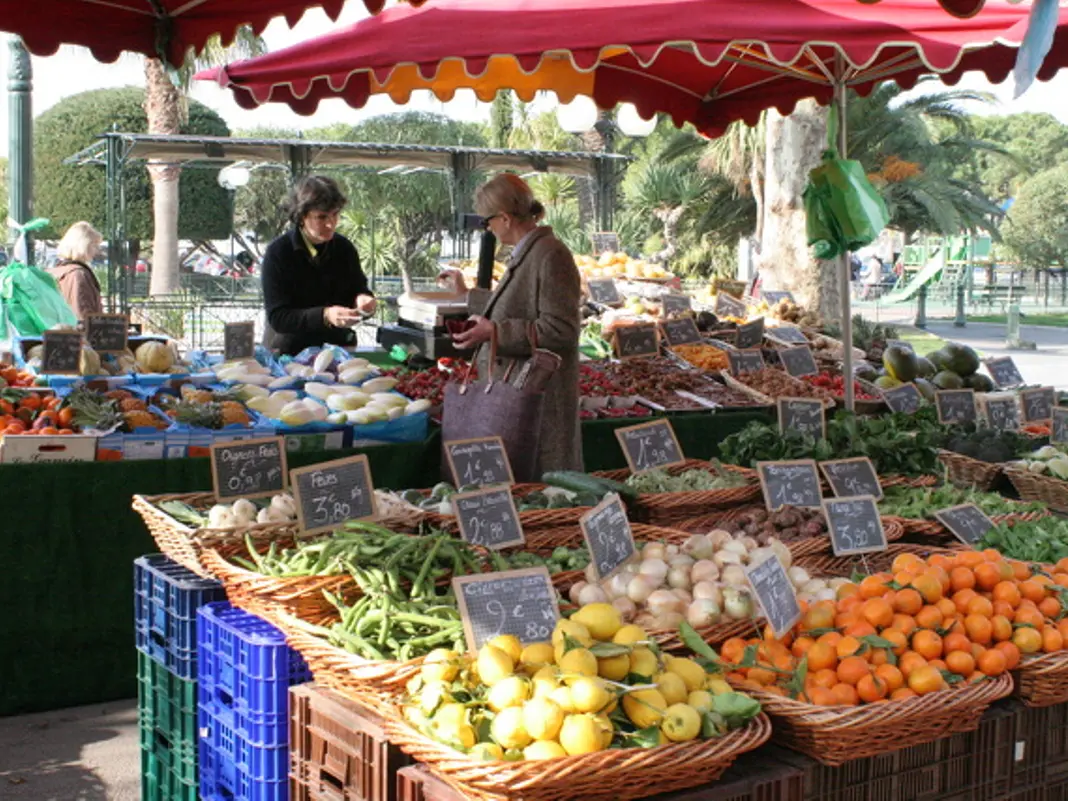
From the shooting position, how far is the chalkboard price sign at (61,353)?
18.1ft

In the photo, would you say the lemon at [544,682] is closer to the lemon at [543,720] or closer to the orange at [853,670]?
the lemon at [543,720]

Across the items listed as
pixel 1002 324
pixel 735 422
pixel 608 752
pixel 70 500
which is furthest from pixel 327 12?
pixel 1002 324

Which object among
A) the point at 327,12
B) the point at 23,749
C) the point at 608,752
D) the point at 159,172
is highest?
→ the point at 159,172

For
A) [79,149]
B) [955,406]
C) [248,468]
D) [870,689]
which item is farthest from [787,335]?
[79,149]

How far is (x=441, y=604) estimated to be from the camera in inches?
119

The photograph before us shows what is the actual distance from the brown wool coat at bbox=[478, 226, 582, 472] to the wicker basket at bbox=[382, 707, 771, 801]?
2.60 metres

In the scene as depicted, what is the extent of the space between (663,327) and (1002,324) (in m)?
21.0

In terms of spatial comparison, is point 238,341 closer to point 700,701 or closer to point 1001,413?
point 1001,413

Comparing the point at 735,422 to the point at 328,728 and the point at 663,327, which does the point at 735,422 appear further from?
the point at 328,728

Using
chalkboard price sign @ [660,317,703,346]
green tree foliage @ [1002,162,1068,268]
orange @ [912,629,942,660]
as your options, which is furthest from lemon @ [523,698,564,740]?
green tree foliage @ [1002,162,1068,268]

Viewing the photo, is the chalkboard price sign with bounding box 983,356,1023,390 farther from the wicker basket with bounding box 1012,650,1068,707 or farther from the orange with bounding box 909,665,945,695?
the orange with bounding box 909,665,945,695

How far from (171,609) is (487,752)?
145 centimetres

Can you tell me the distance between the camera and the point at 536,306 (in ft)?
16.4

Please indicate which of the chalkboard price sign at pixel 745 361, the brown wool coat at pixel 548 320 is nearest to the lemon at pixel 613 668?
the brown wool coat at pixel 548 320
